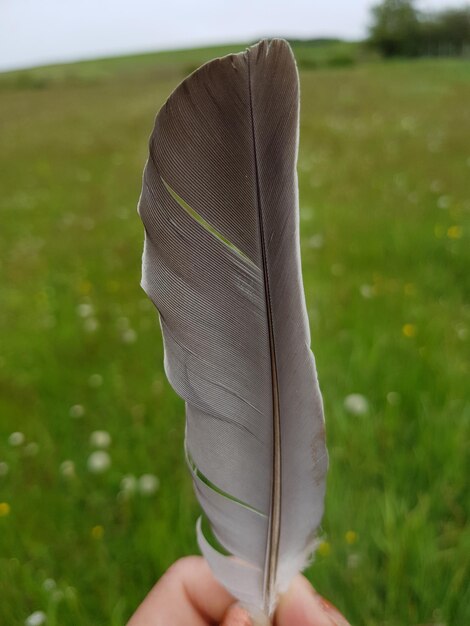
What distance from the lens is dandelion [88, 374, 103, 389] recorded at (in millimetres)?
1862

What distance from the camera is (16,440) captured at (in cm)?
161

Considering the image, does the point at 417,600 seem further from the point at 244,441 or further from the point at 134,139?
the point at 134,139

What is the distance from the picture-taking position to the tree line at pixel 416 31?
11.1 metres

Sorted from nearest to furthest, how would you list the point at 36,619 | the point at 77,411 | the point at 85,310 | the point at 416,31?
the point at 36,619 < the point at 77,411 < the point at 85,310 < the point at 416,31

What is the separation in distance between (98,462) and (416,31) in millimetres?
14872

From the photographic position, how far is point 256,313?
0.61 metres

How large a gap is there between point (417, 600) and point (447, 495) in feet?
0.92

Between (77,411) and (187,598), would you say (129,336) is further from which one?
(187,598)

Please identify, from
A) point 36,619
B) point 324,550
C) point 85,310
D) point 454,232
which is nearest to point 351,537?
point 324,550

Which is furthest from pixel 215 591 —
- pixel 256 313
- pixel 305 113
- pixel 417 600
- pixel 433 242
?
pixel 305 113

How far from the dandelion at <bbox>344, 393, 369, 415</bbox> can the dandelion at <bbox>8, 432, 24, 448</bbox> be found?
96 centimetres

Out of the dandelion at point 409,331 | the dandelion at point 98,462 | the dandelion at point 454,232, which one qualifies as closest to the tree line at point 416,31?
the dandelion at point 454,232

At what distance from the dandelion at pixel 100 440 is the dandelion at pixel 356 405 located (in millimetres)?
687

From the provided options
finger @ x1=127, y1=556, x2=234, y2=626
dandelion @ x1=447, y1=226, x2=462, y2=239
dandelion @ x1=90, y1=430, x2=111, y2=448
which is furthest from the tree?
finger @ x1=127, y1=556, x2=234, y2=626
